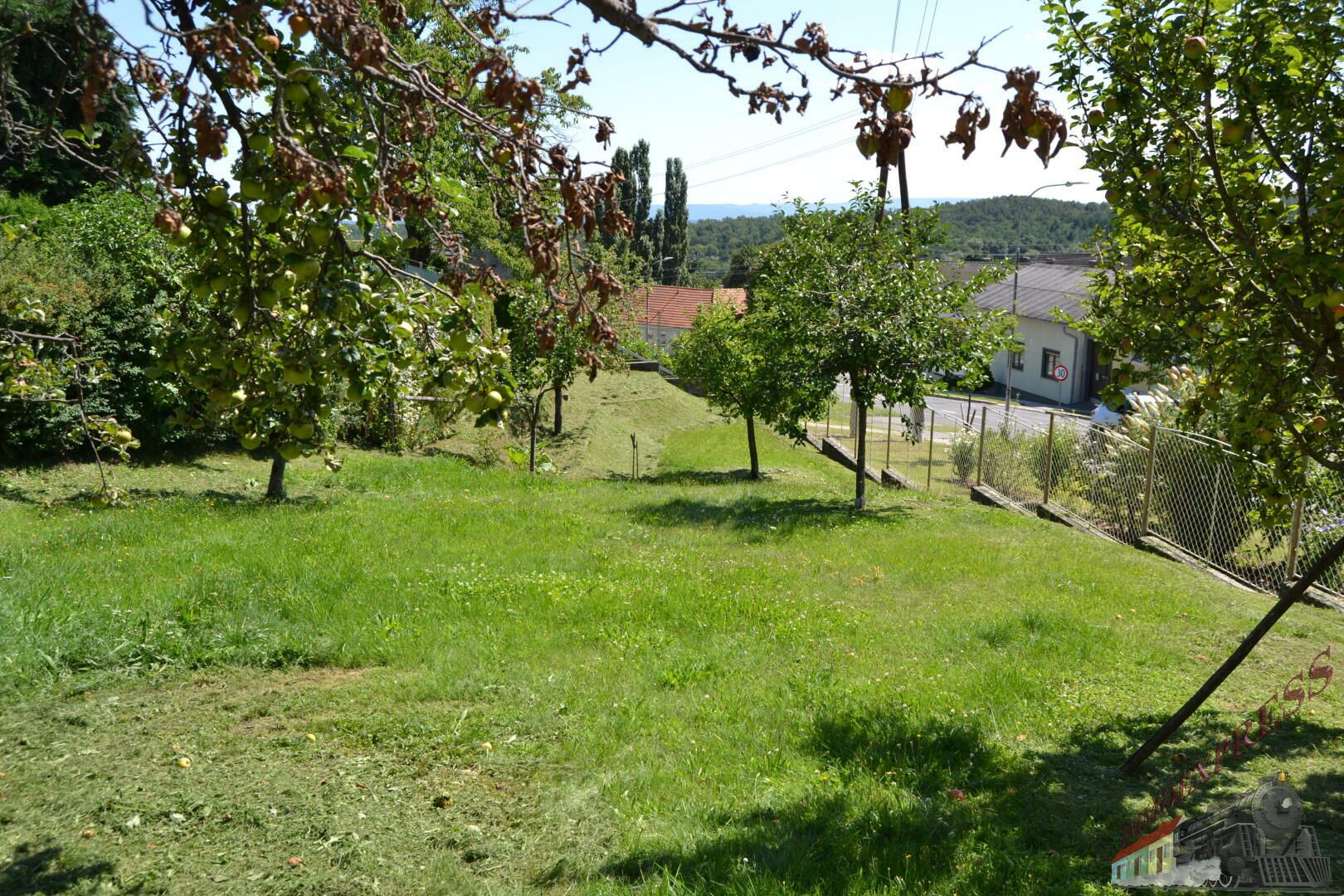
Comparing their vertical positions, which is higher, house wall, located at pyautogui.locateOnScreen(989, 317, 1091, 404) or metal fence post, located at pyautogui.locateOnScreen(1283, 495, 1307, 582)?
house wall, located at pyautogui.locateOnScreen(989, 317, 1091, 404)

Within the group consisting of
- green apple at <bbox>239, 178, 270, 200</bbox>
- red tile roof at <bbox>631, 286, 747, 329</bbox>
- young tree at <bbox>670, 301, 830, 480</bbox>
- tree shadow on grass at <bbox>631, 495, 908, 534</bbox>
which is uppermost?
red tile roof at <bbox>631, 286, 747, 329</bbox>

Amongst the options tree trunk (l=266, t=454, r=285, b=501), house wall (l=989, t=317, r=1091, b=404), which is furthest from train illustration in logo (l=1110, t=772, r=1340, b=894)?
house wall (l=989, t=317, r=1091, b=404)

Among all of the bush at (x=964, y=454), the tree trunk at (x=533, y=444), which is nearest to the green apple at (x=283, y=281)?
the tree trunk at (x=533, y=444)

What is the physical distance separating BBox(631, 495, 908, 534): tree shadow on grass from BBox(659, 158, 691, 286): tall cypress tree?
2559 inches

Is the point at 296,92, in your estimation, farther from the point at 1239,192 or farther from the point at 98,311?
the point at 98,311

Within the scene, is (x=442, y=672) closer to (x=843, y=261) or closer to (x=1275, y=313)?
(x=1275, y=313)

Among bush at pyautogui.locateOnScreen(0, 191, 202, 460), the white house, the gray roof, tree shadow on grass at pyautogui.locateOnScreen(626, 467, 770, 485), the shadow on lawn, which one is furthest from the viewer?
the gray roof

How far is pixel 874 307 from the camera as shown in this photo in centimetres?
1479

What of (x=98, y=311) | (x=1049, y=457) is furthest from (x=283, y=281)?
(x=1049, y=457)

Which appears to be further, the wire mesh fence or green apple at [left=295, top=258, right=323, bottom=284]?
the wire mesh fence

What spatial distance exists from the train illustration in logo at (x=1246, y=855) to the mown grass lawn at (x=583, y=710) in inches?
9.6

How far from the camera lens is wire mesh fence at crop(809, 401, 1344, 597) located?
10086 mm

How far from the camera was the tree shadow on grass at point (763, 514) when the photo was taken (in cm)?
1318

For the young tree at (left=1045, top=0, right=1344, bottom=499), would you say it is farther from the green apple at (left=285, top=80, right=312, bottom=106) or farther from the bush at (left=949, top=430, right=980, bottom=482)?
the bush at (left=949, top=430, right=980, bottom=482)
